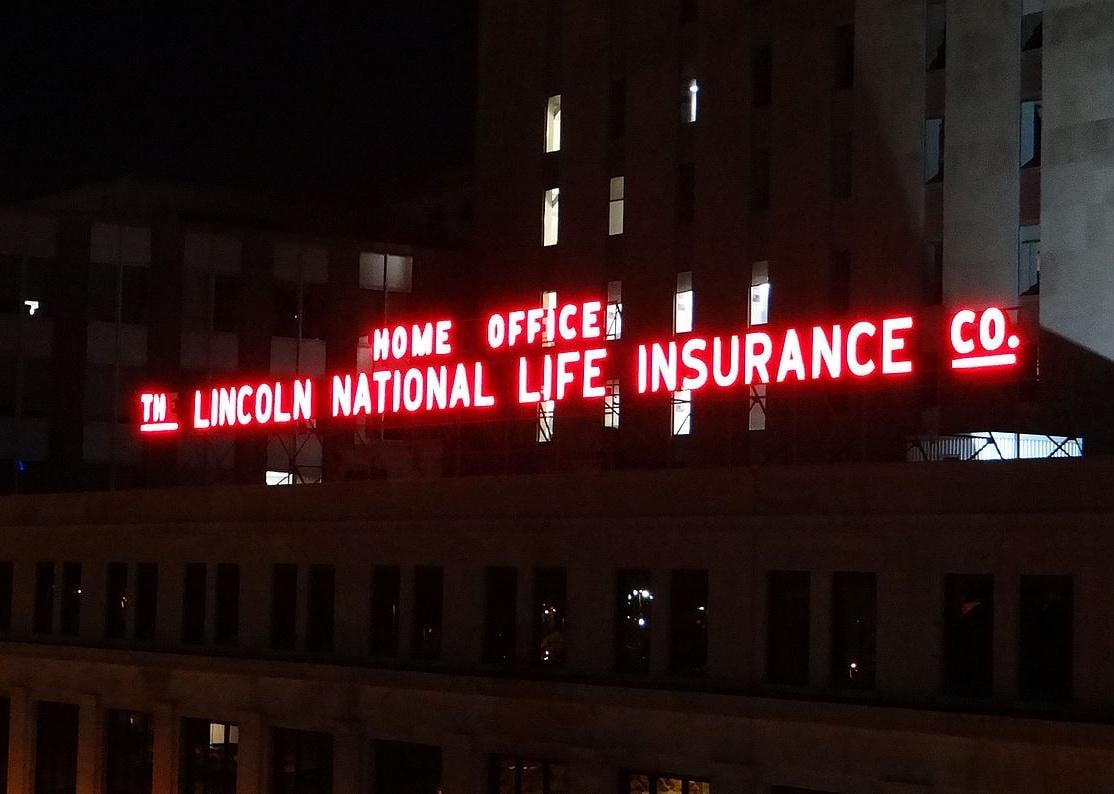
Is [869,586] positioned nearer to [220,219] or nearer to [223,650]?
[223,650]

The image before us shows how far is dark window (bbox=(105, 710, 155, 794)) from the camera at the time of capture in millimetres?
47750

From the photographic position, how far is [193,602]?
47938 millimetres

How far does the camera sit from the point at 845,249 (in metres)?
58.0

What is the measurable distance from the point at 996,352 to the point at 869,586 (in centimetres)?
707

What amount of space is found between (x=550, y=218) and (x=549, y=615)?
3252cm

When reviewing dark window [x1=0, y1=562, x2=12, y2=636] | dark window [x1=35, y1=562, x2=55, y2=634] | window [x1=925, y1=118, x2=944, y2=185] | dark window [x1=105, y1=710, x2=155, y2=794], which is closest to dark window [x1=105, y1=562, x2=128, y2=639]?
dark window [x1=105, y1=710, x2=155, y2=794]

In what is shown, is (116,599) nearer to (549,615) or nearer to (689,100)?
(549,615)

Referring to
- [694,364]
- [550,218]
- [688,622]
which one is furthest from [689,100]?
[688,622]

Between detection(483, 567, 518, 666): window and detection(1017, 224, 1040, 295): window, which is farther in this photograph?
detection(1017, 224, 1040, 295): window

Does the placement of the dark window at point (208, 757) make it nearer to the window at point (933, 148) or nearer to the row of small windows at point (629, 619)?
the row of small windows at point (629, 619)

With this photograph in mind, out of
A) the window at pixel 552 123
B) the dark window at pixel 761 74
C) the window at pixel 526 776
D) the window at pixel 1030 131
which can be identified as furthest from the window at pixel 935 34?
the window at pixel 526 776

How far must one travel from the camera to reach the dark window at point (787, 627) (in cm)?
3328

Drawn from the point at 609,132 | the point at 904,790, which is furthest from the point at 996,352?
the point at 609,132

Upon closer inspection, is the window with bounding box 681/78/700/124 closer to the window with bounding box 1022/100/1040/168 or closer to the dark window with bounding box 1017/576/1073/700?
the window with bounding box 1022/100/1040/168
